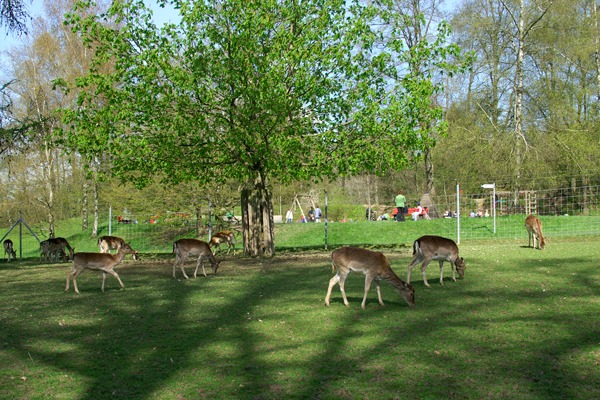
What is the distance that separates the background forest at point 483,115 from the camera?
1056 inches

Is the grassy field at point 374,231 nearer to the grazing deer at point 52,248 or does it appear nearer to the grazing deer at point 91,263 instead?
the grazing deer at point 52,248

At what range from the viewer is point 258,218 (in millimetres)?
18094

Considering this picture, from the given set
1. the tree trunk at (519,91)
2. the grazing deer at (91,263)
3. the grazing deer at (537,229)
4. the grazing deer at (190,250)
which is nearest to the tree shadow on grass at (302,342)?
the grazing deer at (91,263)

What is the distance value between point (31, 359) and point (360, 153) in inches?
464

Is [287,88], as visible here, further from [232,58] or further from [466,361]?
[466,361]

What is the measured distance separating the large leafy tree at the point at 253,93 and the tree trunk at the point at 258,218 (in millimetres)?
840

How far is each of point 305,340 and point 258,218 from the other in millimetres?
11363

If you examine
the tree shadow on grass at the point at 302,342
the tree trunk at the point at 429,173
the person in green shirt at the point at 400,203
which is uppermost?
the tree trunk at the point at 429,173

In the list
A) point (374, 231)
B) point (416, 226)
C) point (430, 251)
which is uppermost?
point (430, 251)

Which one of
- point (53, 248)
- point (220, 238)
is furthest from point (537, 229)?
point (53, 248)

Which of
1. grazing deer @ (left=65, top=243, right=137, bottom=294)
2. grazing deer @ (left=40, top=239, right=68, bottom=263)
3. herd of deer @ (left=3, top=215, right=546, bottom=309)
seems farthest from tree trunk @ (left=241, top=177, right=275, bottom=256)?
grazing deer @ (left=40, top=239, right=68, bottom=263)

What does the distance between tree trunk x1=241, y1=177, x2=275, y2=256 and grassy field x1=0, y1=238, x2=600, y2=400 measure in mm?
6025

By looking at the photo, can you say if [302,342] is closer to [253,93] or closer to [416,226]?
[253,93]

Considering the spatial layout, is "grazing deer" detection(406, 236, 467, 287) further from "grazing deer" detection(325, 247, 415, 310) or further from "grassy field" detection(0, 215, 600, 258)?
"grassy field" detection(0, 215, 600, 258)
